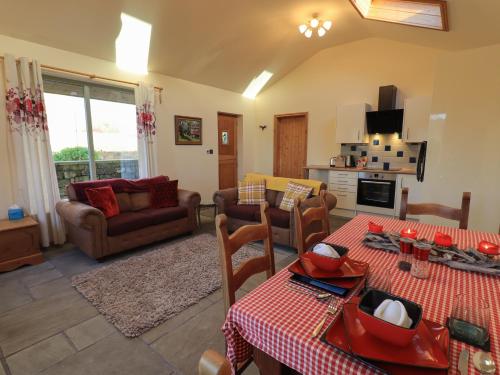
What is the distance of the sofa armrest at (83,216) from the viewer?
2.74 meters

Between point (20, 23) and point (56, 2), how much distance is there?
0.51 meters

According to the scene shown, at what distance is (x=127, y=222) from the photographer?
307 cm

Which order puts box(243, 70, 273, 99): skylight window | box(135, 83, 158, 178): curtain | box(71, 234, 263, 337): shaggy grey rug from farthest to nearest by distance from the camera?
box(243, 70, 273, 99): skylight window < box(135, 83, 158, 178): curtain < box(71, 234, 263, 337): shaggy grey rug

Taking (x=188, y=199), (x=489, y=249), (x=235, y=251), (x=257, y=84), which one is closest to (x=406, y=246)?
(x=489, y=249)

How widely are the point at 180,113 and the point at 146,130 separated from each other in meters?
0.87

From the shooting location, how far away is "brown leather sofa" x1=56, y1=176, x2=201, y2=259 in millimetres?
2832

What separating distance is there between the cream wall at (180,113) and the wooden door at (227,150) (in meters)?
0.19

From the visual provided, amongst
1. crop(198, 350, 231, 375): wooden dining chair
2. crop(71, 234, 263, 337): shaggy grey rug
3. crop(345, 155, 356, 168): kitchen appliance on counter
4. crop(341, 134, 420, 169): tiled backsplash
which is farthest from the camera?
crop(345, 155, 356, 168): kitchen appliance on counter

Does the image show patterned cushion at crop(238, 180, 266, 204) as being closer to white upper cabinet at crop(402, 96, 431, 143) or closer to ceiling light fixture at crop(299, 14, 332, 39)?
ceiling light fixture at crop(299, 14, 332, 39)

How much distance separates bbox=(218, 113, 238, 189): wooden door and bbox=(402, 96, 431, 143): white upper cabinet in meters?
3.43

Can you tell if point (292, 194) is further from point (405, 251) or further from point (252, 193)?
point (405, 251)

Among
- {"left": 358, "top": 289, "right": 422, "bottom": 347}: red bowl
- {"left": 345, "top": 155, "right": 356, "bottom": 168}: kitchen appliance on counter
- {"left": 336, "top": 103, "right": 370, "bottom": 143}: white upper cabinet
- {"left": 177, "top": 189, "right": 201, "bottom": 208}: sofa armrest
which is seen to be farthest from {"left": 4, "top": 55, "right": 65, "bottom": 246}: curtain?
{"left": 345, "top": 155, "right": 356, "bottom": 168}: kitchen appliance on counter

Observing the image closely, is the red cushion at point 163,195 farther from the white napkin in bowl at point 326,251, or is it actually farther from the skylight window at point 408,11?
the skylight window at point 408,11

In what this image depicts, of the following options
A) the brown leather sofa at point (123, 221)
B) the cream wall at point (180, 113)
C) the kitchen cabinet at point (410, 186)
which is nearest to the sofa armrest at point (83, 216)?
the brown leather sofa at point (123, 221)
